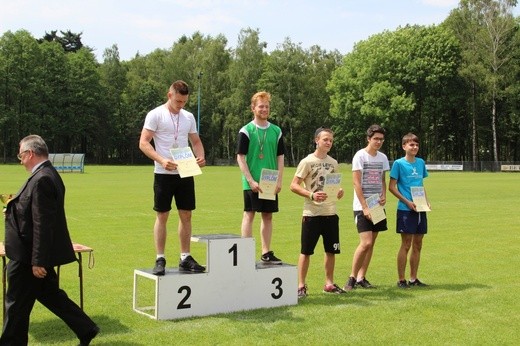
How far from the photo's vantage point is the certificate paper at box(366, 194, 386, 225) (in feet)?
27.6

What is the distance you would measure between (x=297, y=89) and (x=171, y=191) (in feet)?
255

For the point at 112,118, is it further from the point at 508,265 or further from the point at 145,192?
the point at 508,265

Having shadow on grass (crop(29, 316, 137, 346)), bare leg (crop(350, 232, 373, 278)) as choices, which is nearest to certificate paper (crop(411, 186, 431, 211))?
bare leg (crop(350, 232, 373, 278))

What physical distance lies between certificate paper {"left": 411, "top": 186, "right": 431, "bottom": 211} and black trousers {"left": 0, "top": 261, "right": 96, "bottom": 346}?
4.83 metres

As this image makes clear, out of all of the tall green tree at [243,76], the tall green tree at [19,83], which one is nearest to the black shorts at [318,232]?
the tall green tree at [243,76]

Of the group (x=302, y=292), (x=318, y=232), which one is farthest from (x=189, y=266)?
(x=318, y=232)

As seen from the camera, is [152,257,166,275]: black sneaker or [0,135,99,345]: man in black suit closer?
[0,135,99,345]: man in black suit

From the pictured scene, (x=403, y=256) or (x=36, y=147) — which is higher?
(x=36, y=147)

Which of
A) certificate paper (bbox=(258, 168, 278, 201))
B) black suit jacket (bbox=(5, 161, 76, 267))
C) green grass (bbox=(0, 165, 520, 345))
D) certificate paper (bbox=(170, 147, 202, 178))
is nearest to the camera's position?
black suit jacket (bbox=(5, 161, 76, 267))

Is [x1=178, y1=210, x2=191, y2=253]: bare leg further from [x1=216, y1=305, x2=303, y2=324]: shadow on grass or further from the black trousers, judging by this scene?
the black trousers

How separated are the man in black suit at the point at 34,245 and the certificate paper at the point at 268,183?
2.66m

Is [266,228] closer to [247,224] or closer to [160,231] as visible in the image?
[247,224]

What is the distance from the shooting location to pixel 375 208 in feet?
27.7

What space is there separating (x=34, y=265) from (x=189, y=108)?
82.6 meters
